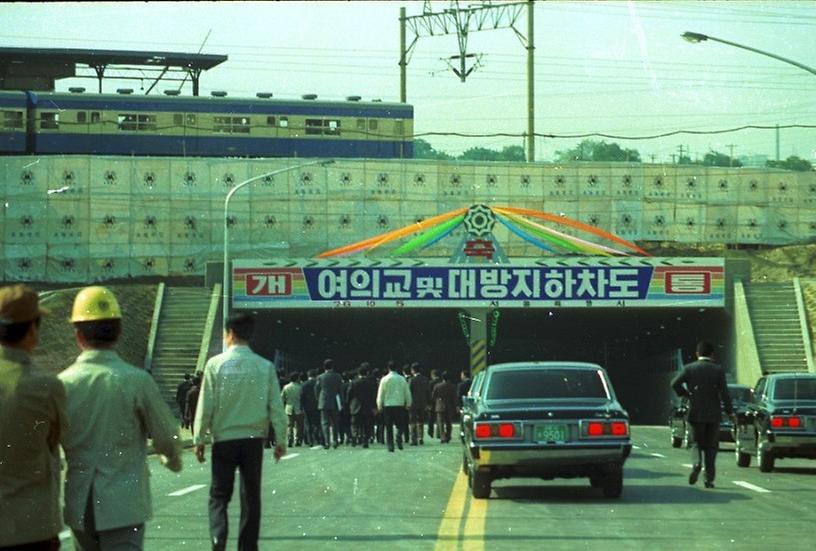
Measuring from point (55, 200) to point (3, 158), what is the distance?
3.88m

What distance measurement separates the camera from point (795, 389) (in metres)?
21.7

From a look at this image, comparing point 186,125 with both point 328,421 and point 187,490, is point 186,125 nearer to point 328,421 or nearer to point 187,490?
point 328,421

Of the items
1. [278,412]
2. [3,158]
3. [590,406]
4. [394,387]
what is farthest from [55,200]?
[278,412]

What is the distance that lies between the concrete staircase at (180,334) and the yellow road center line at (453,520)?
108ft

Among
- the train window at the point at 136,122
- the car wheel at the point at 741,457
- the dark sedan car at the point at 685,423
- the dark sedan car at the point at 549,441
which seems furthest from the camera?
the train window at the point at 136,122

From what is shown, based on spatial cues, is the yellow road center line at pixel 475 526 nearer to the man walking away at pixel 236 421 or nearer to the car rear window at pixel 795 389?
the man walking away at pixel 236 421

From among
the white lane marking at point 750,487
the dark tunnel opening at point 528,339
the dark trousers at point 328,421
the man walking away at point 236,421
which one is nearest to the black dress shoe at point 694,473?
the white lane marking at point 750,487

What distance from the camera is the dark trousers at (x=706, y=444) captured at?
17.7 meters

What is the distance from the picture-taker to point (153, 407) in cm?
734

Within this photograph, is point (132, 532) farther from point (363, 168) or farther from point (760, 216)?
point (760, 216)

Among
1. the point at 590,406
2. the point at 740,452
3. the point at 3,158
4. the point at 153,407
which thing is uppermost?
the point at 3,158

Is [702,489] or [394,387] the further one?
[394,387]

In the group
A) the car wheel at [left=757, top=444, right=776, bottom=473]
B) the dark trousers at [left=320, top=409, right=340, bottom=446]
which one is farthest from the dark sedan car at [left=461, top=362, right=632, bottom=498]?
the dark trousers at [left=320, top=409, right=340, bottom=446]

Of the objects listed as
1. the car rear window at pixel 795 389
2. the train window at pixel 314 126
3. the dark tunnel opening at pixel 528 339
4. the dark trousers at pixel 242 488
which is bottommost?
the dark tunnel opening at pixel 528 339
